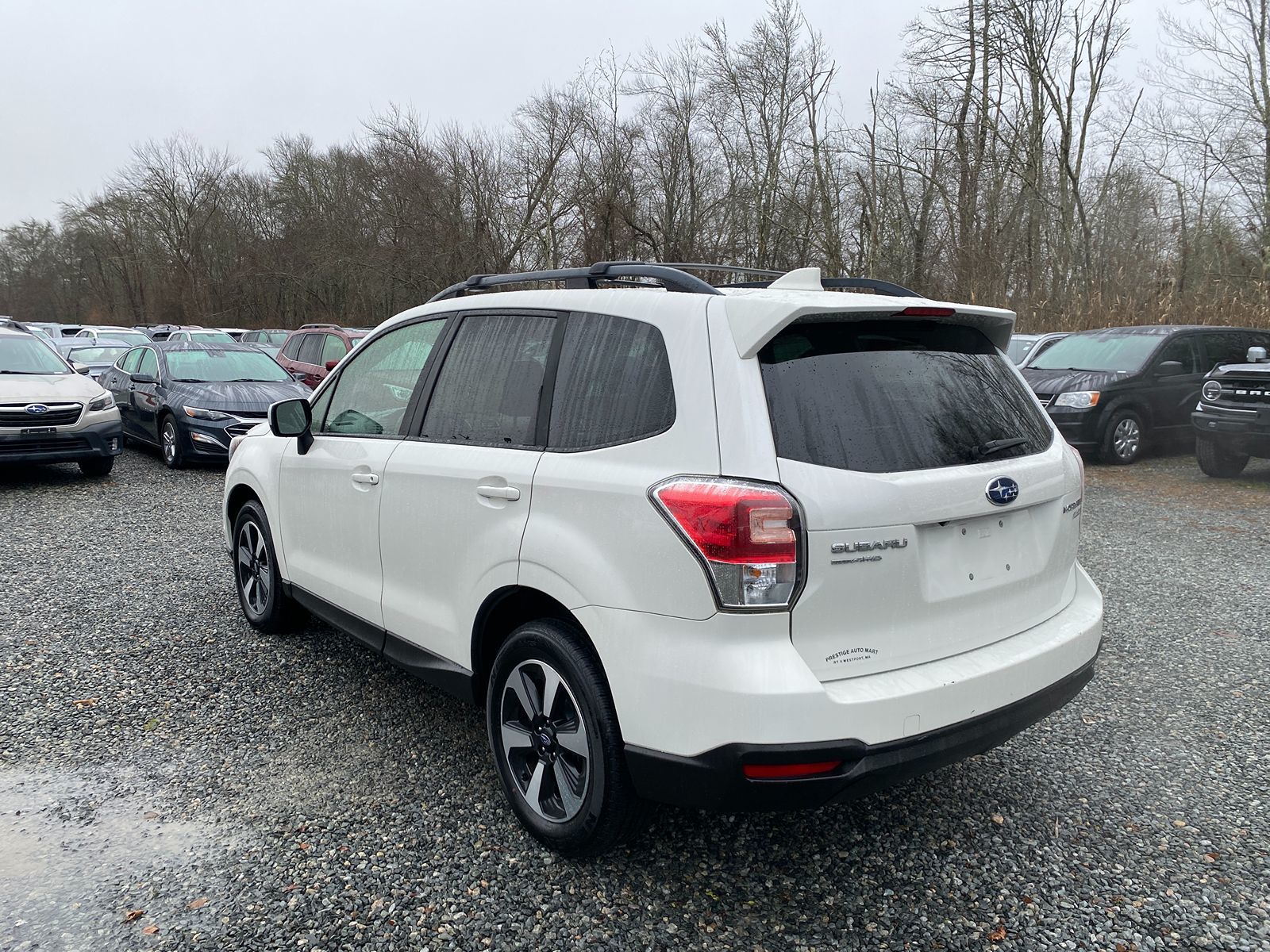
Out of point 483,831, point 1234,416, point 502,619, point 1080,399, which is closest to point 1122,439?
point 1080,399

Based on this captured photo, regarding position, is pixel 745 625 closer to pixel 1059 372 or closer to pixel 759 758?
pixel 759 758

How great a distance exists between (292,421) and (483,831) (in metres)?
2.14

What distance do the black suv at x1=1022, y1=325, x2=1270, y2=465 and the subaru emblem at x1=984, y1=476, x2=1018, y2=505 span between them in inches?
372

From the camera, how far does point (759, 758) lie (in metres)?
2.22

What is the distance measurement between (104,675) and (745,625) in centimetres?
355

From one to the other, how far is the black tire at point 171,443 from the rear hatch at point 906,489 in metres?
10.1

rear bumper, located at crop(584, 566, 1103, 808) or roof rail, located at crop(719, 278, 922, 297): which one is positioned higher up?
roof rail, located at crop(719, 278, 922, 297)

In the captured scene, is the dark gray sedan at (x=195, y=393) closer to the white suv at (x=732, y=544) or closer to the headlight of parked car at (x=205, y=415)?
the headlight of parked car at (x=205, y=415)

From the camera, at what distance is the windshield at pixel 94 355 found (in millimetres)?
20250

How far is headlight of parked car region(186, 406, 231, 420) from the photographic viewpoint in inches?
415

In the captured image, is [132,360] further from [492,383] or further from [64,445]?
[492,383]

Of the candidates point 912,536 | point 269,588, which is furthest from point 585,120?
point 912,536

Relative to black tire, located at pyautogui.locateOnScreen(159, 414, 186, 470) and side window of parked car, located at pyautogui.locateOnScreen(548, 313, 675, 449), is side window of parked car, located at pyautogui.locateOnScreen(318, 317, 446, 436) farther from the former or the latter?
black tire, located at pyautogui.locateOnScreen(159, 414, 186, 470)

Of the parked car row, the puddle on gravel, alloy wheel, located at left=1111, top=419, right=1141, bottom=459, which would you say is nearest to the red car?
alloy wheel, located at left=1111, top=419, right=1141, bottom=459
